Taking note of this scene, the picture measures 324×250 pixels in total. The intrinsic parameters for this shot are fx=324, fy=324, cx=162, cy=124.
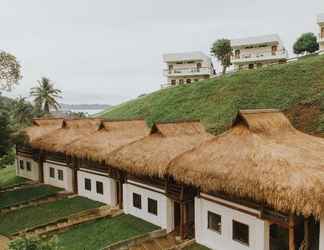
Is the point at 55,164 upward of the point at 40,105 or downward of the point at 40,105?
downward

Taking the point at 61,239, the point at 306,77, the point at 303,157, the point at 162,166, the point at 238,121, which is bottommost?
the point at 61,239

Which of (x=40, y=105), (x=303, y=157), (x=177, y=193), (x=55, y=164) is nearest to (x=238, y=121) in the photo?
(x=303, y=157)

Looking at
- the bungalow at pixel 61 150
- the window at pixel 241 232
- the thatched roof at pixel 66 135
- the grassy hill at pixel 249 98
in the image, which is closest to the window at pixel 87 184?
the bungalow at pixel 61 150

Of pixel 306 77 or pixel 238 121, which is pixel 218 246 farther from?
pixel 306 77

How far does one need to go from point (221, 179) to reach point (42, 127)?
20686 mm

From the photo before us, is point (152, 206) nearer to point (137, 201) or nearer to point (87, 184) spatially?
point (137, 201)

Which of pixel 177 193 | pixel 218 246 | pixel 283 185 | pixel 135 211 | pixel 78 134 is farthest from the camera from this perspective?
pixel 78 134

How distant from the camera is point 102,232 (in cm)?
1667

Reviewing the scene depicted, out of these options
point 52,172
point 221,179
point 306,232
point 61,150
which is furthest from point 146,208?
point 52,172

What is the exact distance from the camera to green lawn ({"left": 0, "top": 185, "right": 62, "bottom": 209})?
870 inches

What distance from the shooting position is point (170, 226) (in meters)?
16.4

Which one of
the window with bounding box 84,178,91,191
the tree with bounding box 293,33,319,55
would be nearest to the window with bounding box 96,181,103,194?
the window with bounding box 84,178,91,191

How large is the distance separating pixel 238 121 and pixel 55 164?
15841 millimetres

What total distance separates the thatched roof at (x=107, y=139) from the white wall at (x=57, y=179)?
8.21 ft
